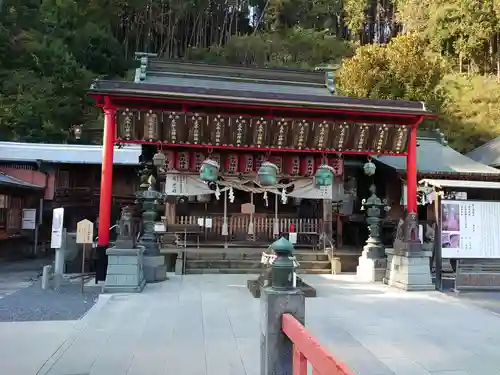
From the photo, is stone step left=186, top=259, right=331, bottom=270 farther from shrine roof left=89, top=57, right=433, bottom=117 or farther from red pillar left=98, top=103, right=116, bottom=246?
shrine roof left=89, top=57, right=433, bottom=117

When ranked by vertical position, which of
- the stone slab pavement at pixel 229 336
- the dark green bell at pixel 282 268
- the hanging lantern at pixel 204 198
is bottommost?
the stone slab pavement at pixel 229 336

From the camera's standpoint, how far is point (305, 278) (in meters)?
11.0

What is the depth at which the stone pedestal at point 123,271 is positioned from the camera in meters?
8.44

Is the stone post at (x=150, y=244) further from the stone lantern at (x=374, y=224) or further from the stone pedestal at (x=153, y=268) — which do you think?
the stone lantern at (x=374, y=224)

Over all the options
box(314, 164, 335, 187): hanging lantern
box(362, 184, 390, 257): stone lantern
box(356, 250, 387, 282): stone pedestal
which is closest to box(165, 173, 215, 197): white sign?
box(314, 164, 335, 187): hanging lantern

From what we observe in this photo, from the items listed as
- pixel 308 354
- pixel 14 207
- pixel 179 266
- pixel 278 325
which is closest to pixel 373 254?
pixel 179 266

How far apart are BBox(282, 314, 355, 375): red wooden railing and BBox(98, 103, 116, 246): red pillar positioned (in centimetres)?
742

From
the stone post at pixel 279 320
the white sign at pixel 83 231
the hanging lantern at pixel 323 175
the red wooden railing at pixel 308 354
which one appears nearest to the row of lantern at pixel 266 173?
the hanging lantern at pixel 323 175

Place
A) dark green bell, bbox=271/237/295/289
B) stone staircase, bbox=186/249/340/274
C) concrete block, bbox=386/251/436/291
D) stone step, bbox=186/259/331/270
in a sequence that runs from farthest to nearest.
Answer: stone step, bbox=186/259/331/270 < stone staircase, bbox=186/249/340/274 < concrete block, bbox=386/251/436/291 < dark green bell, bbox=271/237/295/289

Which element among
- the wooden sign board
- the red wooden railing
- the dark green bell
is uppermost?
the wooden sign board

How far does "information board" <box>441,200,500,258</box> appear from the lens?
8742mm

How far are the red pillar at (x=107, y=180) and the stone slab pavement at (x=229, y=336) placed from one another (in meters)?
2.01

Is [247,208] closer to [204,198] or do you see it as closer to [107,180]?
[204,198]

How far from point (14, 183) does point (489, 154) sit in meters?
19.5
